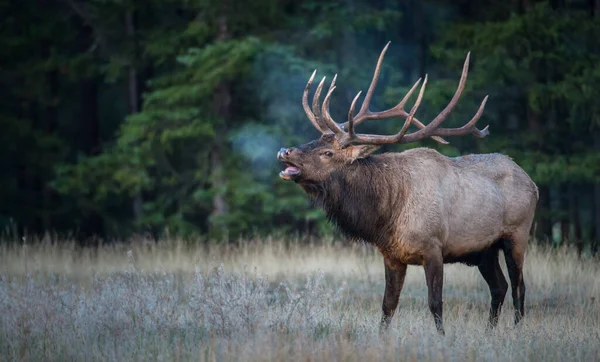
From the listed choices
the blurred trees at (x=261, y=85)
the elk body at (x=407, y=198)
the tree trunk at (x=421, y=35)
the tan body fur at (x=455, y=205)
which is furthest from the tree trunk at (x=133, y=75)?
the tan body fur at (x=455, y=205)

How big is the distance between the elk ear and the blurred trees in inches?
295

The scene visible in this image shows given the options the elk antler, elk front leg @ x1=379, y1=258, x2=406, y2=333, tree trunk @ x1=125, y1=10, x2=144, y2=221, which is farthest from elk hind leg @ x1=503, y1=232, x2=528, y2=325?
tree trunk @ x1=125, y1=10, x2=144, y2=221

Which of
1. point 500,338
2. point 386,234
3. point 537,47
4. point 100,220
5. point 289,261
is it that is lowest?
point 100,220

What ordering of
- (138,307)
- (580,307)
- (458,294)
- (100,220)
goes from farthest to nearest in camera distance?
(100,220) → (458,294) → (580,307) → (138,307)

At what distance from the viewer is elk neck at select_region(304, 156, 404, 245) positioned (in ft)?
27.4

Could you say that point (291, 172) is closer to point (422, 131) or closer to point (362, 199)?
point (362, 199)

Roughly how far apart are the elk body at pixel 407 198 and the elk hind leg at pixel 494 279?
0.08 m

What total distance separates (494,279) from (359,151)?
81.6 inches

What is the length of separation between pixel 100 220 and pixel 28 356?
616 inches

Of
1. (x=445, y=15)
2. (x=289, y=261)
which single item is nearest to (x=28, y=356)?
(x=289, y=261)

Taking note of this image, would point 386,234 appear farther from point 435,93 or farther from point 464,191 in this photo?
point 435,93

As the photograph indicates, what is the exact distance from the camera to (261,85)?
55.2 feet

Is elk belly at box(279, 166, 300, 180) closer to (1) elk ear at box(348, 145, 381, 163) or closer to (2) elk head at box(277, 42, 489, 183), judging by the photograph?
(2) elk head at box(277, 42, 489, 183)

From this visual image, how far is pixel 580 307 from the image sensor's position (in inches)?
375
